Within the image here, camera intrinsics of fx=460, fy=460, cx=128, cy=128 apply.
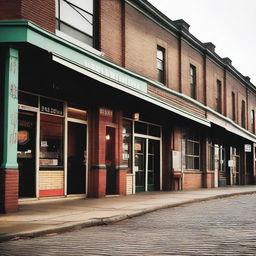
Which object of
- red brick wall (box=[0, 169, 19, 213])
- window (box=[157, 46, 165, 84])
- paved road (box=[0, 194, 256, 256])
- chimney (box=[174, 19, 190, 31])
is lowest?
paved road (box=[0, 194, 256, 256])

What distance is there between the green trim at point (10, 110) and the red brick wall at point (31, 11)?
1022 mm

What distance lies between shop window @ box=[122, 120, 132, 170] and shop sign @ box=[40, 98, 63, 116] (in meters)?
3.97

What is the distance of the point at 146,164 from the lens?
752 inches

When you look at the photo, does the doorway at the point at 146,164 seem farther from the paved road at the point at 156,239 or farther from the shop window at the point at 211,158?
the paved road at the point at 156,239

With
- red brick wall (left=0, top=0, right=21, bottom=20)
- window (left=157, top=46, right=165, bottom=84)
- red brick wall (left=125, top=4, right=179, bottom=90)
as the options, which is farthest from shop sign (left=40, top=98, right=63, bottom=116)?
window (left=157, top=46, right=165, bottom=84)

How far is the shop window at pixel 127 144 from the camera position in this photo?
17391mm

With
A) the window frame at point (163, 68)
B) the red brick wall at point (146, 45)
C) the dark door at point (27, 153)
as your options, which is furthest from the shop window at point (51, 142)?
the window frame at point (163, 68)

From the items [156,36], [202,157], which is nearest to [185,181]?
[202,157]

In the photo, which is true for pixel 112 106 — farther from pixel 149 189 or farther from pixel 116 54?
pixel 149 189

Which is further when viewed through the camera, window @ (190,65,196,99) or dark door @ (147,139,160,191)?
window @ (190,65,196,99)

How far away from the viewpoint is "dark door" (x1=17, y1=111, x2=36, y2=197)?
12.5m

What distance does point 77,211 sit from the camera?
10.8 m

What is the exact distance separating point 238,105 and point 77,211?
2217cm

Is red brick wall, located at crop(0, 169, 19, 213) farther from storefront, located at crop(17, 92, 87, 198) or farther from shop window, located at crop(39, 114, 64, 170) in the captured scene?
shop window, located at crop(39, 114, 64, 170)
